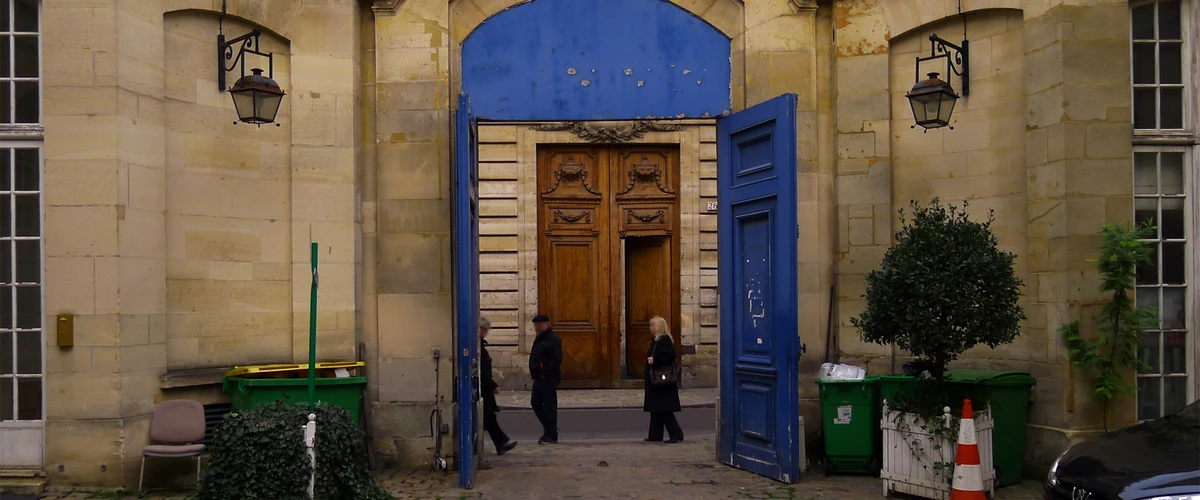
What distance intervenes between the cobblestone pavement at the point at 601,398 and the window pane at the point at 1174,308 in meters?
7.83

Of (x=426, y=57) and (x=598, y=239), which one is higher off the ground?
(x=426, y=57)

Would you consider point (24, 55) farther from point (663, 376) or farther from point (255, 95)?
point (663, 376)

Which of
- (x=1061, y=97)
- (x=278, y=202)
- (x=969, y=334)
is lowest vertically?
(x=969, y=334)

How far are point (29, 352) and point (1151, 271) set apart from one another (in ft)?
30.9

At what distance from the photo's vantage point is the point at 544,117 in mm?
10172

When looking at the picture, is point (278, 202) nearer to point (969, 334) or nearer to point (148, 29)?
point (148, 29)

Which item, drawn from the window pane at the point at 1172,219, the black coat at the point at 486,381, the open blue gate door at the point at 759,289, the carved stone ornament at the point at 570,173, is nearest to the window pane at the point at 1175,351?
the window pane at the point at 1172,219

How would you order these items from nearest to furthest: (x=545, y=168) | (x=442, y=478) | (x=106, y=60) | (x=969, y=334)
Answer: (x=969, y=334) → (x=106, y=60) → (x=442, y=478) → (x=545, y=168)

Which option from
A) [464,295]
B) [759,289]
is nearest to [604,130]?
[759,289]

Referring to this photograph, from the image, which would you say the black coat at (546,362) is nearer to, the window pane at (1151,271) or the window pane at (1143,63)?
the window pane at (1151,271)

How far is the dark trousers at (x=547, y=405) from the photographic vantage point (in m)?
12.2

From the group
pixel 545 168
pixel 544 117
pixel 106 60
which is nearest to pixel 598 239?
pixel 545 168

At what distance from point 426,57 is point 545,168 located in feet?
28.8

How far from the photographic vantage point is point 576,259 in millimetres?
18609
